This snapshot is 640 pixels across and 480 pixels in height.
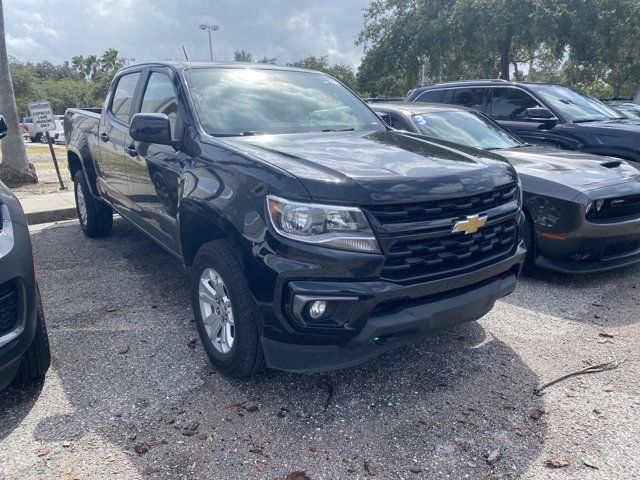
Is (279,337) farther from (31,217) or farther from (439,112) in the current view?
(31,217)

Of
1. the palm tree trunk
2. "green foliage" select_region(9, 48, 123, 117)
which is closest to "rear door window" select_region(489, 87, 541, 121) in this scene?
the palm tree trunk

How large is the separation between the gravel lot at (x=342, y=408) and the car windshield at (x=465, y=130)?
2.17 metres

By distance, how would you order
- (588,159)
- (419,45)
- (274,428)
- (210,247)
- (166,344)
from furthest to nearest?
(419,45) → (588,159) → (166,344) → (210,247) → (274,428)

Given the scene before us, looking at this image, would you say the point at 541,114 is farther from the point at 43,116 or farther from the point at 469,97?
the point at 43,116

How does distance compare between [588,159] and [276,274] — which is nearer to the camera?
[276,274]

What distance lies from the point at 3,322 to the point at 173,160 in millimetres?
1438

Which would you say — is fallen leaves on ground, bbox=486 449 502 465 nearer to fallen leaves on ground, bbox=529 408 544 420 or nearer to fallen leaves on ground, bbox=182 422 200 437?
fallen leaves on ground, bbox=529 408 544 420

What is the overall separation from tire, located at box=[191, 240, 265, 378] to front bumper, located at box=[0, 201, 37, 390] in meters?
0.89

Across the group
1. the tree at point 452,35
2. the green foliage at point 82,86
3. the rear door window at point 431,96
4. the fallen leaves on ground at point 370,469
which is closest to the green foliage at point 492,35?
the tree at point 452,35

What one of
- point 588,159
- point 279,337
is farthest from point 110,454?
point 588,159

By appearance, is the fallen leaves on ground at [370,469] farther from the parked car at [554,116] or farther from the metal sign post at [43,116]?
the metal sign post at [43,116]

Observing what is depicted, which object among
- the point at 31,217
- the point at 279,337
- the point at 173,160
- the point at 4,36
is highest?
the point at 4,36

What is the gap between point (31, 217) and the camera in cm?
727

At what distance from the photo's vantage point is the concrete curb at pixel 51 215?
7.29m
